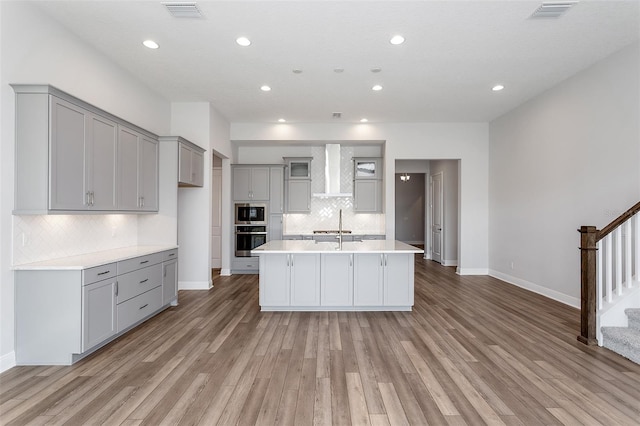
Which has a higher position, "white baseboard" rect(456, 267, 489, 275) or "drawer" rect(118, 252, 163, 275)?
"drawer" rect(118, 252, 163, 275)

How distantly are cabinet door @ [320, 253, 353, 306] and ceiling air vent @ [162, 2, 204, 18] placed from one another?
9.90 feet

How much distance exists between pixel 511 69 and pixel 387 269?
122 inches

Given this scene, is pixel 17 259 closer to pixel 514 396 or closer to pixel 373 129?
pixel 514 396

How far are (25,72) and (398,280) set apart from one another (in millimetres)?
4465

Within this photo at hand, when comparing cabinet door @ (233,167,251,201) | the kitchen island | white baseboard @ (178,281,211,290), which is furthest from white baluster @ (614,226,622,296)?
cabinet door @ (233,167,251,201)

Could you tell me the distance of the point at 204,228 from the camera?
18.4ft

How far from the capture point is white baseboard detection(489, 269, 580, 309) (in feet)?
15.0

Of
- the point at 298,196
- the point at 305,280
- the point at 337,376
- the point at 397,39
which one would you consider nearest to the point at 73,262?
the point at 305,280

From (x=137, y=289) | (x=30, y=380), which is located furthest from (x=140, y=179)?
(x=30, y=380)

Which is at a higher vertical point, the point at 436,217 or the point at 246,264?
the point at 436,217

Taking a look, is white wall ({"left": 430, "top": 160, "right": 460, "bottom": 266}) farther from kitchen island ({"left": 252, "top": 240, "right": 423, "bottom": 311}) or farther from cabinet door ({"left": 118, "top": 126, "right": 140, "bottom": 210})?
cabinet door ({"left": 118, "top": 126, "right": 140, "bottom": 210})

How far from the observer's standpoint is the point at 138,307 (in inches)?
145

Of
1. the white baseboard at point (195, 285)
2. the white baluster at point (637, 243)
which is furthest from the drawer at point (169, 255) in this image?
the white baluster at point (637, 243)

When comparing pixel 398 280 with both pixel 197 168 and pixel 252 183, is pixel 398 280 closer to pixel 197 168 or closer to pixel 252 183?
pixel 197 168
